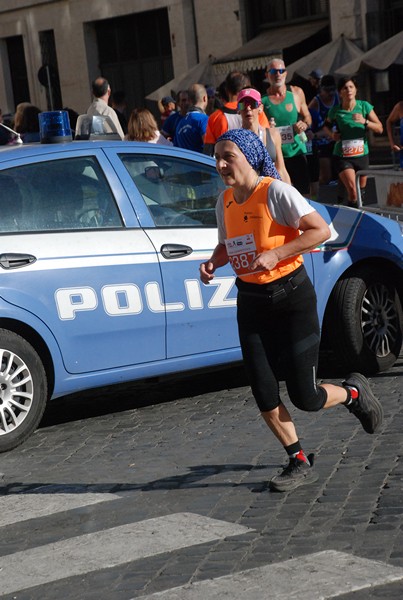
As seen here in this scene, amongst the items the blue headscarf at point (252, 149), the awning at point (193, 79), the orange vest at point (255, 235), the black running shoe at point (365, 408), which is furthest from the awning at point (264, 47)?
the orange vest at point (255, 235)

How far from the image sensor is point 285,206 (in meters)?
5.51

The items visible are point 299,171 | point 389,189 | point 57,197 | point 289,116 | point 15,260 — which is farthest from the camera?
point 299,171

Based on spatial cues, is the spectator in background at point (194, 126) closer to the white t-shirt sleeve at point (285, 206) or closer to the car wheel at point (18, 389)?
the car wheel at point (18, 389)

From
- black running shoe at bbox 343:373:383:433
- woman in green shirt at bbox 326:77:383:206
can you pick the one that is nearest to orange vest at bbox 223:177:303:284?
black running shoe at bbox 343:373:383:433

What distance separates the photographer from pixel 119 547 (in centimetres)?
496

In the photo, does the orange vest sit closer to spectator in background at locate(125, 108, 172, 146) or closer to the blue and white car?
the blue and white car

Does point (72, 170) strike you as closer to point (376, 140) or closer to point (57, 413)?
point (57, 413)

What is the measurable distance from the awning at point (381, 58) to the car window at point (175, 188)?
1542 cm

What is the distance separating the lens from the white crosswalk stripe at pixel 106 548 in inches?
187

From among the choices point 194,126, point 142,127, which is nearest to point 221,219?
point 142,127

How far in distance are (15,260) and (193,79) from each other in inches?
893

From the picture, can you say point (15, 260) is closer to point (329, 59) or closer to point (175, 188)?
point (175, 188)

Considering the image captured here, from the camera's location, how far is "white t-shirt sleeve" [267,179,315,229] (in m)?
5.49

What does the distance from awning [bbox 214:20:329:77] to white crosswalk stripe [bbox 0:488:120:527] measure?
893 inches
